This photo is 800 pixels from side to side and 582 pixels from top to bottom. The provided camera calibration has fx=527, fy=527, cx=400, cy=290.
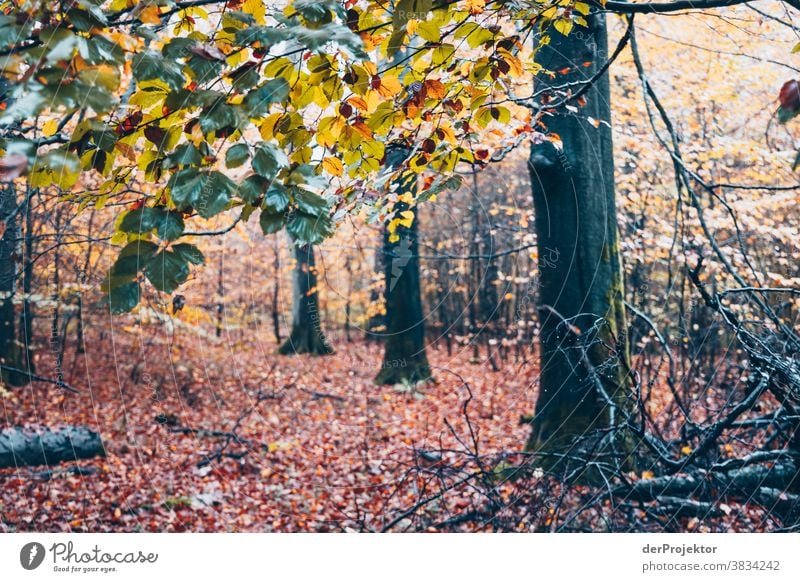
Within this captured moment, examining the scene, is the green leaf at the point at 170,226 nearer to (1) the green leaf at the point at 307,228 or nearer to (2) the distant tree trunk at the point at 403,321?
(1) the green leaf at the point at 307,228

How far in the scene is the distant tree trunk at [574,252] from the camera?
3.67m

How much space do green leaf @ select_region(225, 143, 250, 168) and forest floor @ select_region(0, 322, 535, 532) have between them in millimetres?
2037

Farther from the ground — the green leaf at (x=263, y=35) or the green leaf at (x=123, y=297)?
the green leaf at (x=263, y=35)

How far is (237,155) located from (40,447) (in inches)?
144

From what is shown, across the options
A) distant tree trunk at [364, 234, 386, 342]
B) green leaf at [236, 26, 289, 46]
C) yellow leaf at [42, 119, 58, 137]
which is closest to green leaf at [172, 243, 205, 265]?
green leaf at [236, 26, 289, 46]

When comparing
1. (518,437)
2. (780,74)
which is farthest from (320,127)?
(780,74)

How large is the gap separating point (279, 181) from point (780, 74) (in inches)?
253

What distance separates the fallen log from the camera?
3717mm

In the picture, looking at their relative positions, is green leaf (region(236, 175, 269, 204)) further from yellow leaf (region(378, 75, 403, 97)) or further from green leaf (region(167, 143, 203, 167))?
yellow leaf (region(378, 75, 403, 97))

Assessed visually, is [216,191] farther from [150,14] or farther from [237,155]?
[150,14]

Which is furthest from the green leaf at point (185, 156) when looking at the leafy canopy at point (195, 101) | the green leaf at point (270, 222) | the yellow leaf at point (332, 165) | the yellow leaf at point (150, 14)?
the yellow leaf at point (332, 165)

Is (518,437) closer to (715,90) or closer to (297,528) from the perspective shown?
(297,528)
